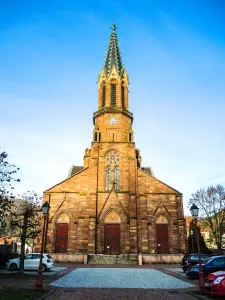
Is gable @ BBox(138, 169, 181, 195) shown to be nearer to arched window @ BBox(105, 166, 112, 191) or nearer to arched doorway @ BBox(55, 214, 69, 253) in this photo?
arched window @ BBox(105, 166, 112, 191)

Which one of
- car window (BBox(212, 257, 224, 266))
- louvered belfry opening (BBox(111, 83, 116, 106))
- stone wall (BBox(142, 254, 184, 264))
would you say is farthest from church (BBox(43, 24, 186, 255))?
car window (BBox(212, 257, 224, 266))

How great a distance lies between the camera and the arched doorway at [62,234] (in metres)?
33.7

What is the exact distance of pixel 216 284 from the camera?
10.8 meters

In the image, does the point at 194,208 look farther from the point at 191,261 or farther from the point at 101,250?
the point at 101,250

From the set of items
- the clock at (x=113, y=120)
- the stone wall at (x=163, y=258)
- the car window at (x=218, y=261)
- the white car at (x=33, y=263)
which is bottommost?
the stone wall at (x=163, y=258)

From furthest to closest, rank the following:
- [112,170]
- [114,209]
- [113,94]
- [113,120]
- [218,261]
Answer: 1. [113,94]
2. [113,120]
3. [112,170]
4. [114,209]
5. [218,261]

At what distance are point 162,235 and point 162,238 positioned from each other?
367 millimetres

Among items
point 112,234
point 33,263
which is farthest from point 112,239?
point 33,263

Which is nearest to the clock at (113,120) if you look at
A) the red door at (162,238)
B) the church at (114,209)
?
the church at (114,209)

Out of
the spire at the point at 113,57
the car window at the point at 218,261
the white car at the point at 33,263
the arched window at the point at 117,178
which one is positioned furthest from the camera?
the spire at the point at 113,57

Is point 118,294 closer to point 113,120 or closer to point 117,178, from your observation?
point 117,178

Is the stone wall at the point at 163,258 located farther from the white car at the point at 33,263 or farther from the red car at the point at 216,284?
the red car at the point at 216,284

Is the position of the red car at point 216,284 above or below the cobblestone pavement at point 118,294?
above

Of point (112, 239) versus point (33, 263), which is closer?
point (33, 263)
